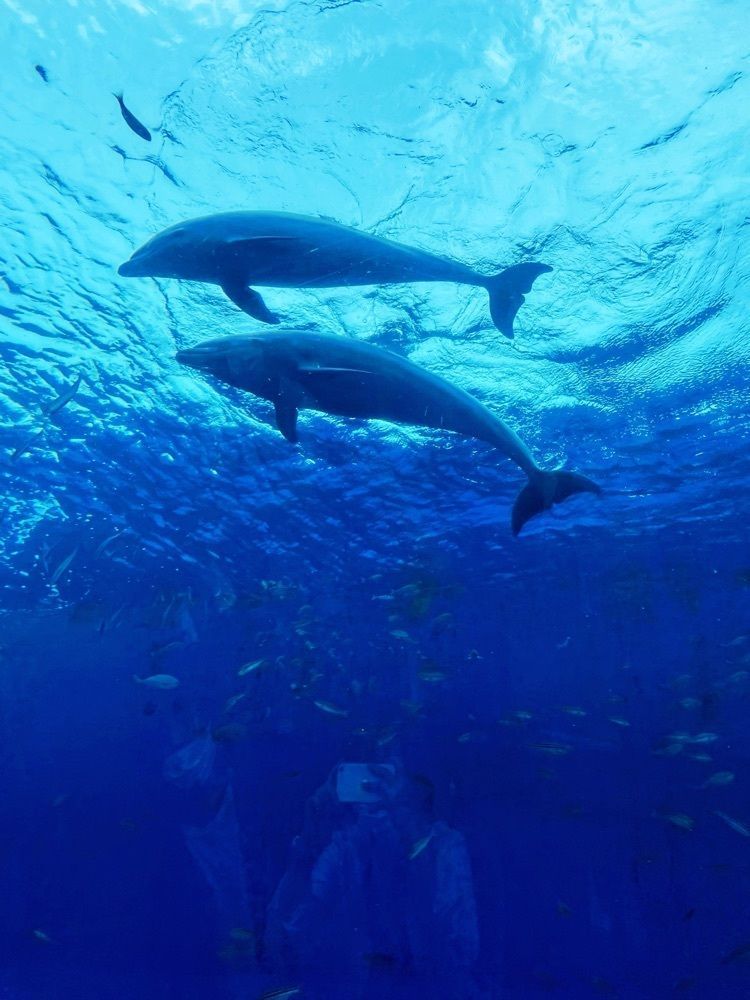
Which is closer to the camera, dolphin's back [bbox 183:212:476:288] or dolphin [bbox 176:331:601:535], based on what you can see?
dolphin's back [bbox 183:212:476:288]

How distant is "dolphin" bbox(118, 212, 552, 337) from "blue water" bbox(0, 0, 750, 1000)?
3.18m

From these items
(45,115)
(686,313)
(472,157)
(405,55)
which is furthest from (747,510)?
(45,115)

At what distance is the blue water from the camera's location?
731cm

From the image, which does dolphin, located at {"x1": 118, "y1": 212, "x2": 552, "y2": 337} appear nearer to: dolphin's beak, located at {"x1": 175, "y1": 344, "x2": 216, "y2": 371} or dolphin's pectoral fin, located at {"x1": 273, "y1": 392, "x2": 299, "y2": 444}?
dolphin's beak, located at {"x1": 175, "y1": 344, "x2": 216, "y2": 371}

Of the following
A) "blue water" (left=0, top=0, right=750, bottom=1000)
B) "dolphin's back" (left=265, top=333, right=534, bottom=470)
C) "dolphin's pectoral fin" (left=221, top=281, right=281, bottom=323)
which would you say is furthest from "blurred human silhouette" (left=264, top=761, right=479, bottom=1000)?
"dolphin's pectoral fin" (left=221, top=281, right=281, bottom=323)

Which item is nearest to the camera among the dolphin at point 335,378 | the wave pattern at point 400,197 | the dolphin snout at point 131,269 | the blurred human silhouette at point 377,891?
the dolphin snout at point 131,269

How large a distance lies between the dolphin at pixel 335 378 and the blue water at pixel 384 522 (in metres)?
3.92

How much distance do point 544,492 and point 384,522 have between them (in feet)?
49.3

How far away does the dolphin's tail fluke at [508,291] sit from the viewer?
635 cm

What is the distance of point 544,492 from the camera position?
625cm

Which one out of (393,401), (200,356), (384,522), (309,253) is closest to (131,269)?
(200,356)

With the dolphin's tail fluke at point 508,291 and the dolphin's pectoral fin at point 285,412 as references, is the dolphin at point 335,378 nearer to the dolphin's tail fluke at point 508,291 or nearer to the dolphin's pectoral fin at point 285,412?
the dolphin's pectoral fin at point 285,412

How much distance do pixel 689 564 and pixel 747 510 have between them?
5.82 metres

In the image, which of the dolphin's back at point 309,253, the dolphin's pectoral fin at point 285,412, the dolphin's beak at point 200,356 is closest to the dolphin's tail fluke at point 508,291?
the dolphin's back at point 309,253
